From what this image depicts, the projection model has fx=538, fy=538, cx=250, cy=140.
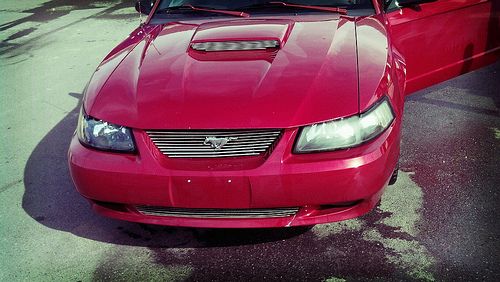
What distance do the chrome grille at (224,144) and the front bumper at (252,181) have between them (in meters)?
0.03

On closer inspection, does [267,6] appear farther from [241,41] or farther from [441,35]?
[441,35]

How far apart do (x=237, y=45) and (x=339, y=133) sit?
0.85 metres

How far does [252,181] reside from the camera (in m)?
2.45

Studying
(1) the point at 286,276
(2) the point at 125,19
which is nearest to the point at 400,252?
(1) the point at 286,276

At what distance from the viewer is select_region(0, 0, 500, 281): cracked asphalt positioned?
111 inches

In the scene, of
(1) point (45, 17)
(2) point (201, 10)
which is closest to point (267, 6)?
(2) point (201, 10)

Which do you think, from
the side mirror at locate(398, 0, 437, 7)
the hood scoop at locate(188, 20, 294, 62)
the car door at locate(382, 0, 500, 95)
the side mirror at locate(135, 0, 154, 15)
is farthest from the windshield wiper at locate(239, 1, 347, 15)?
the side mirror at locate(135, 0, 154, 15)

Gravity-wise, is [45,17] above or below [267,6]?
below

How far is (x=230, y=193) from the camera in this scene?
2496 mm

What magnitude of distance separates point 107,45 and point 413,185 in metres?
5.35

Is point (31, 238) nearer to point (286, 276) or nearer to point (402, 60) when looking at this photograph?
point (286, 276)

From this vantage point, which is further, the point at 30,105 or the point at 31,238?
the point at 30,105

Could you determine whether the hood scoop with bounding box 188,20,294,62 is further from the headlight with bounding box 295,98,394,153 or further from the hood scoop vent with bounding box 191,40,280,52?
the headlight with bounding box 295,98,394,153

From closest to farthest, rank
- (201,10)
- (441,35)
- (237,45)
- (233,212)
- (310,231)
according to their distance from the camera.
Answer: (233,212), (237,45), (310,231), (201,10), (441,35)
